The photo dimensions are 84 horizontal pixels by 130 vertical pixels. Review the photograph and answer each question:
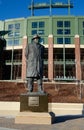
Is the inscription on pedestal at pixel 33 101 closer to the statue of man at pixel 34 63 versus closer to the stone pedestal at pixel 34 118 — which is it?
the stone pedestal at pixel 34 118

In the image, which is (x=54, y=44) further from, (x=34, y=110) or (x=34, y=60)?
(x=34, y=110)

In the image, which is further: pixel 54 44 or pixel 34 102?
pixel 54 44

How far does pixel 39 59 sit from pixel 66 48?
4804 cm

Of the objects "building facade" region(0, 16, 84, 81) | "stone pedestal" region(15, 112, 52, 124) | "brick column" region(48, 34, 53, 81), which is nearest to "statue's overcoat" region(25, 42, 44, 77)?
"stone pedestal" region(15, 112, 52, 124)

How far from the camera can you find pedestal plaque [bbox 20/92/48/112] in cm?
1269

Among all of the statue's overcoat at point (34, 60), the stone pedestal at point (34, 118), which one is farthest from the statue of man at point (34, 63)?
the stone pedestal at point (34, 118)

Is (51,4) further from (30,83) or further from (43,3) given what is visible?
(30,83)

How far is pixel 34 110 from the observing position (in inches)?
499

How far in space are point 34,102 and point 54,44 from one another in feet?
158

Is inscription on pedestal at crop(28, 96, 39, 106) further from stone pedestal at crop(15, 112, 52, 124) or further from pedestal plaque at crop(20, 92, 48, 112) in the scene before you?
stone pedestal at crop(15, 112, 52, 124)

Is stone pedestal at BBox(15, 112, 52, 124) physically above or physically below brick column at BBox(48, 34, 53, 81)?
below

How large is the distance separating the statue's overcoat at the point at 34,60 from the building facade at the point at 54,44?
45.0 metres

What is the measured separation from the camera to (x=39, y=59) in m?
13.7

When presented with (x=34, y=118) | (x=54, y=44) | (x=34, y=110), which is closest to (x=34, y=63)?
(x=34, y=110)
